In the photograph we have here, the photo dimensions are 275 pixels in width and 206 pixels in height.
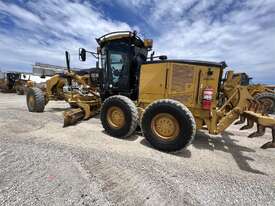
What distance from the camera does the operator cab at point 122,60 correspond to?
18.2 feet

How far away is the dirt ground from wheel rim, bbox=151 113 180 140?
1.28 ft

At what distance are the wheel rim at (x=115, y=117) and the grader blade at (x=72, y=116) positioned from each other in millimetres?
1514

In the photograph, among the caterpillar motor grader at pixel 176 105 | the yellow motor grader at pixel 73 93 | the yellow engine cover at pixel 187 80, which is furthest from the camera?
the yellow motor grader at pixel 73 93

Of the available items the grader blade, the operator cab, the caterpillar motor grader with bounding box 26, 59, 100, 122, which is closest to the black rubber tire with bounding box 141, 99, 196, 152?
the operator cab

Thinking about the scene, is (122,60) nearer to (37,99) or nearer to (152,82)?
(152,82)

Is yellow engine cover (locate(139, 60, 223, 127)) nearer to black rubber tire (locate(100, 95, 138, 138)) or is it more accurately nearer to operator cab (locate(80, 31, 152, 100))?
black rubber tire (locate(100, 95, 138, 138))

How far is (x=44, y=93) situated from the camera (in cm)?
816

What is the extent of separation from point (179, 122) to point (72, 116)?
3505mm

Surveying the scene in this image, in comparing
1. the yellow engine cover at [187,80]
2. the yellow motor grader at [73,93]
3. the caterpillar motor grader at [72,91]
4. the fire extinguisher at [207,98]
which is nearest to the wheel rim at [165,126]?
the yellow engine cover at [187,80]

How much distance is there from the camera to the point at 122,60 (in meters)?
5.64

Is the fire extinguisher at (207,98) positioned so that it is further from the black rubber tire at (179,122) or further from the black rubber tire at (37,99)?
the black rubber tire at (37,99)

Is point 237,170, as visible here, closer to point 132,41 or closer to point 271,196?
point 271,196

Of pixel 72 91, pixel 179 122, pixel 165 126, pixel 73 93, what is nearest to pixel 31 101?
pixel 72 91

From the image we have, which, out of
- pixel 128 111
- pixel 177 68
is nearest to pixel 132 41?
pixel 177 68
